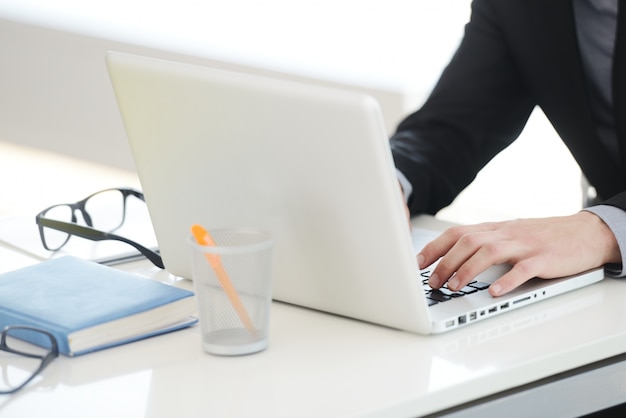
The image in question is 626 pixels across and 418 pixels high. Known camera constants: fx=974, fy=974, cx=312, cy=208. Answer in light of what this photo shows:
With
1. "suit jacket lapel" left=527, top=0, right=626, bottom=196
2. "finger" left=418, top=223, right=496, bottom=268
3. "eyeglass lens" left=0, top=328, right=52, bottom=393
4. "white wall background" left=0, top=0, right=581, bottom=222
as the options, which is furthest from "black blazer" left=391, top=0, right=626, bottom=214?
"white wall background" left=0, top=0, right=581, bottom=222

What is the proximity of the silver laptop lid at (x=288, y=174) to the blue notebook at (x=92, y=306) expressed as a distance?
12 centimetres

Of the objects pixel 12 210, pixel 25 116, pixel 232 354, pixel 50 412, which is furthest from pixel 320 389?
pixel 25 116

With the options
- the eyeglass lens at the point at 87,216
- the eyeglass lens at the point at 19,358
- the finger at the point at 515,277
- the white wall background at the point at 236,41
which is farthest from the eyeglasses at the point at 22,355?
the white wall background at the point at 236,41

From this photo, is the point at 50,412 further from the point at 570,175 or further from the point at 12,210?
the point at 570,175

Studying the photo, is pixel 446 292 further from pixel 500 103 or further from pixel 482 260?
pixel 500 103

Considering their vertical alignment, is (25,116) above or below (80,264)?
below

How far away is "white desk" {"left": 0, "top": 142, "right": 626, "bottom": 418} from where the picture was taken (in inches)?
36.7

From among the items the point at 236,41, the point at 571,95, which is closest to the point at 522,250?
the point at 571,95

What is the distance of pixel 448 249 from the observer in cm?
127

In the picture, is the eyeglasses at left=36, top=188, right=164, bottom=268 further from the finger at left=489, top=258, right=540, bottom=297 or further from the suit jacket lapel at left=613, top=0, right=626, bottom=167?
the suit jacket lapel at left=613, top=0, right=626, bottom=167

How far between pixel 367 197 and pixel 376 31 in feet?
16.8

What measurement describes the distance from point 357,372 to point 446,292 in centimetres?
24

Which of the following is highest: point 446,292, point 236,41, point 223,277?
point 223,277

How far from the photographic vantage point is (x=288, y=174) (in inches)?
43.3
